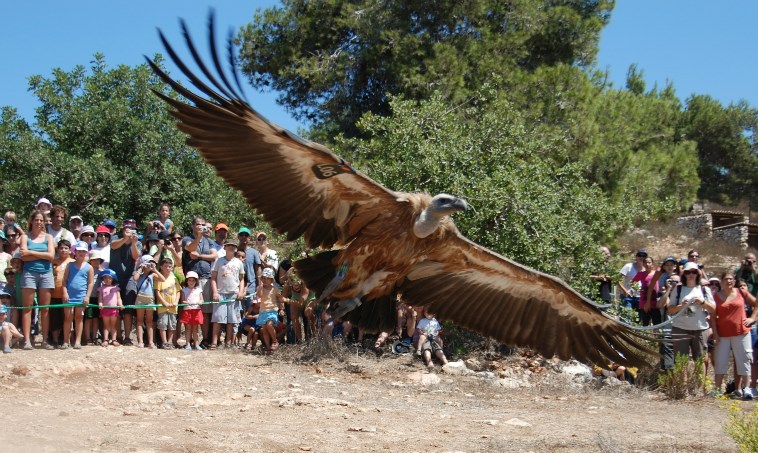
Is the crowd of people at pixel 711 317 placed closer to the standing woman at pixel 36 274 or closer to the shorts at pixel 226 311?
the shorts at pixel 226 311

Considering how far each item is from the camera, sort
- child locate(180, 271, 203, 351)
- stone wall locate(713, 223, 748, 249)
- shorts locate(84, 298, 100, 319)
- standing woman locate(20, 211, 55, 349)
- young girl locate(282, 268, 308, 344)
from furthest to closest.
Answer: stone wall locate(713, 223, 748, 249) < young girl locate(282, 268, 308, 344) < child locate(180, 271, 203, 351) < shorts locate(84, 298, 100, 319) < standing woman locate(20, 211, 55, 349)

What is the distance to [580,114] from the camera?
1697cm

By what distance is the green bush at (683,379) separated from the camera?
32.8 ft

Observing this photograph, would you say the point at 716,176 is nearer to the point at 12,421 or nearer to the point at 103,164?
the point at 103,164

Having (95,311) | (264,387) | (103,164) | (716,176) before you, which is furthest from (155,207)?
(716,176)

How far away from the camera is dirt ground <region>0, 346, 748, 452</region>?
22.4 ft

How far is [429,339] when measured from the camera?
37.1 ft

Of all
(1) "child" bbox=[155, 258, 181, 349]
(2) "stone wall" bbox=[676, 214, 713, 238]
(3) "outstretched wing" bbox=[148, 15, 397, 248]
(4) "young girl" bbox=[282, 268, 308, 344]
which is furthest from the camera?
(2) "stone wall" bbox=[676, 214, 713, 238]

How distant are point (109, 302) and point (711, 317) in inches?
303

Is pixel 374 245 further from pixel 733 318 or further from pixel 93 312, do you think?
pixel 733 318

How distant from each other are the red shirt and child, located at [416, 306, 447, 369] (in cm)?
362

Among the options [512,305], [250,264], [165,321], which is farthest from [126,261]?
[512,305]

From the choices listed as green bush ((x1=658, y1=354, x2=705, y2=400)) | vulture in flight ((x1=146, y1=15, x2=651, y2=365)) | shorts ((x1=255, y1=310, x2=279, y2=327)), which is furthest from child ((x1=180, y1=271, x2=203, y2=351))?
green bush ((x1=658, y1=354, x2=705, y2=400))

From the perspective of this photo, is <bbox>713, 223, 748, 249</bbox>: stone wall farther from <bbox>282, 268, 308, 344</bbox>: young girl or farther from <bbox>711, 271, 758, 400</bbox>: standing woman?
<bbox>282, 268, 308, 344</bbox>: young girl
